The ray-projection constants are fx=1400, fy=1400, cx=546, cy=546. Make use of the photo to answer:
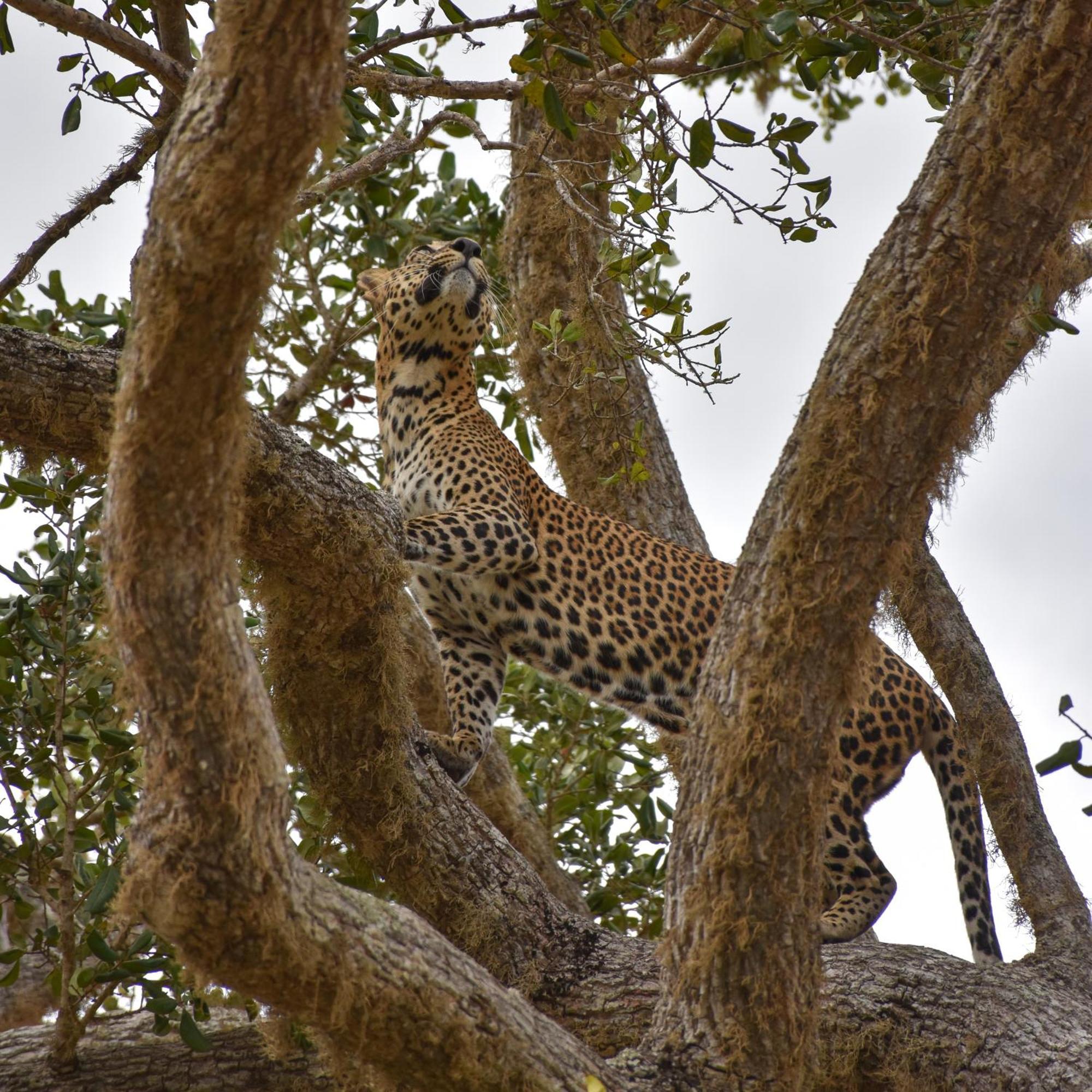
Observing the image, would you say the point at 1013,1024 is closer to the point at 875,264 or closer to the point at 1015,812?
the point at 1015,812

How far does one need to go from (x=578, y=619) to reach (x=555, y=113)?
2804 mm

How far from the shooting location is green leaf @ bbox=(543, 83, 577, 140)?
4.59 metres

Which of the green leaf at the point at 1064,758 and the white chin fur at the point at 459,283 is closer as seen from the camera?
the green leaf at the point at 1064,758

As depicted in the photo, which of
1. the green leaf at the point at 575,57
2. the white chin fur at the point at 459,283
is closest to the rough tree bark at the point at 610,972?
the green leaf at the point at 575,57

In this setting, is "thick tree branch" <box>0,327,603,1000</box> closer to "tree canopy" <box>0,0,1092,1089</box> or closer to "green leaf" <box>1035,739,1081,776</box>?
"tree canopy" <box>0,0,1092,1089</box>

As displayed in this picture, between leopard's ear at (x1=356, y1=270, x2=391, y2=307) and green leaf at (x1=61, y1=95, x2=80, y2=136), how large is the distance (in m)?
2.43

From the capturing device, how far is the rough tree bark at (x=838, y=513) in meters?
3.76

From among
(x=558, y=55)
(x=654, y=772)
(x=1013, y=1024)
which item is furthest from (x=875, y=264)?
(x=654, y=772)

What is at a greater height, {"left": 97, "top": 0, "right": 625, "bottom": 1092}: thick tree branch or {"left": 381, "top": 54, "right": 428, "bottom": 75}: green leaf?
{"left": 381, "top": 54, "right": 428, "bottom": 75}: green leaf

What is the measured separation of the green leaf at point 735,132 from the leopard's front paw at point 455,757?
2.89 metres

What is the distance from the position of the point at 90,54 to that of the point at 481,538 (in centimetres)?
262

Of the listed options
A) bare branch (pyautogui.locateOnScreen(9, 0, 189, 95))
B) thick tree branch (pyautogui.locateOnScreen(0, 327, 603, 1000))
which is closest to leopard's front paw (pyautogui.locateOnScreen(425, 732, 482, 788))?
thick tree branch (pyautogui.locateOnScreen(0, 327, 603, 1000))

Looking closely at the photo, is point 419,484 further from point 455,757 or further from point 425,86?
point 425,86

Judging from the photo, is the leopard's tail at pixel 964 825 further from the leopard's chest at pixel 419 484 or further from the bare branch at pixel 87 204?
the bare branch at pixel 87 204
